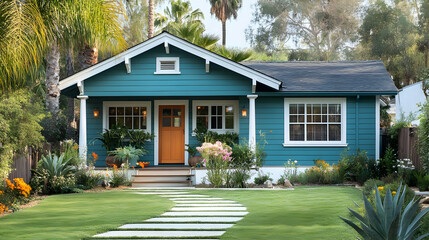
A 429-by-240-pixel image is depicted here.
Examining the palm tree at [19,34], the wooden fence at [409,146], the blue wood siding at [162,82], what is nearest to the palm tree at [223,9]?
the blue wood siding at [162,82]

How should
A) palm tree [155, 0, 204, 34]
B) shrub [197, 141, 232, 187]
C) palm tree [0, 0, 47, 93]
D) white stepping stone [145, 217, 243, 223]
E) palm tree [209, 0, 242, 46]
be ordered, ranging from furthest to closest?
palm tree [209, 0, 242, 46] → palm tree [155, 0, 204, 34] → shrub [197, 141, 232, 187] → white stepping stone [145, 217, 243, 223] → palm tree [0, 0, 47, 93]

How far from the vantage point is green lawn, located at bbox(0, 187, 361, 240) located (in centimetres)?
708

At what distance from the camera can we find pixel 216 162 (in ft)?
45.8

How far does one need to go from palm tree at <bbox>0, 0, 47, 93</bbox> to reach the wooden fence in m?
10.1

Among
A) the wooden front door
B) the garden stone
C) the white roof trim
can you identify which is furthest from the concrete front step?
the wooden front door

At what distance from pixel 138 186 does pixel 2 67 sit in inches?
324

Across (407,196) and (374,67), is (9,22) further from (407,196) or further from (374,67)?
(374,67)

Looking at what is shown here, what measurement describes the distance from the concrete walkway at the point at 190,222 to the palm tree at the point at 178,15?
23919 mm

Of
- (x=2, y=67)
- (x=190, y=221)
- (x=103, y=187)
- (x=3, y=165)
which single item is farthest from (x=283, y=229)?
(x=103, y=187)

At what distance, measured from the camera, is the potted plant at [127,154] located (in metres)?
15.1

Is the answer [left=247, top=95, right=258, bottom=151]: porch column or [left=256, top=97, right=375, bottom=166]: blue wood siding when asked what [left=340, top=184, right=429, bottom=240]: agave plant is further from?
[left=256, top=97, right=375, bottom=166]: blue wood siding

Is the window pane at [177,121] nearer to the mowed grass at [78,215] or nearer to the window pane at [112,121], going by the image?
the window pane at [112,121]

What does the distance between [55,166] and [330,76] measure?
30.6 ft

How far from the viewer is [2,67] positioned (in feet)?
23.7
